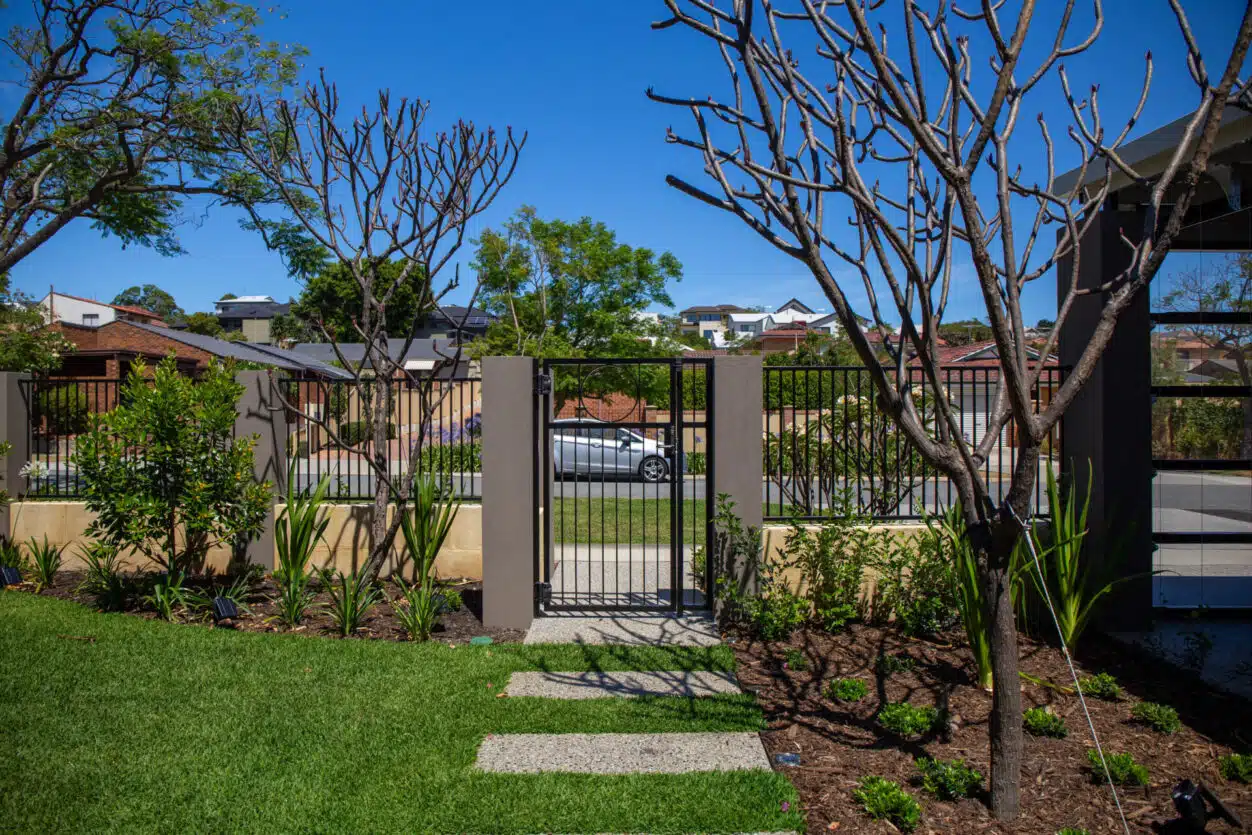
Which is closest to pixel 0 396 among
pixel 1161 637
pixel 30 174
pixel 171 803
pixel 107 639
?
pixel 107 639

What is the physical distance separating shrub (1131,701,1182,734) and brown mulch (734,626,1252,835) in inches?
2.0

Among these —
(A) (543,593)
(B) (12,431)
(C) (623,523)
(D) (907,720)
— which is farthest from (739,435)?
(B) (12,431)

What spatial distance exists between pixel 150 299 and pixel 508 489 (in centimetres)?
9541

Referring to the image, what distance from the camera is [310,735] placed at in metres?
4.50

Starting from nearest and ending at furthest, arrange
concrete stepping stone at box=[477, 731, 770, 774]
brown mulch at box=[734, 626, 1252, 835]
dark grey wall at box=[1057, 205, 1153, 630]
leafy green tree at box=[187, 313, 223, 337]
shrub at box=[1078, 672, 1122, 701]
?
brown mulch at box=[734, 626, 1252, 835] → concrete stepping stone at box=[477, 731, 770, 774] → shrub at box=[1078, 672, 1122, 701] → dark grey wall at box=[1057, 205, 1153, 630] → leafy green tree at box=[187, 313, 223, 337]

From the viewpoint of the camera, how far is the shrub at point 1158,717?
443cm

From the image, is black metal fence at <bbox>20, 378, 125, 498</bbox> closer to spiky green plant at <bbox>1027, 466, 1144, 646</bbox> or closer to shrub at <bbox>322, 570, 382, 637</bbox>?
shrub at <bbox>322, 570, 382, 637</bbox>

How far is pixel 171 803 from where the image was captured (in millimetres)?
3715

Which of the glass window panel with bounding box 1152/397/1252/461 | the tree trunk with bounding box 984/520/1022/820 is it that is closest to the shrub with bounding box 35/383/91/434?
the tree trunk with bounding box 984/520/1022/820

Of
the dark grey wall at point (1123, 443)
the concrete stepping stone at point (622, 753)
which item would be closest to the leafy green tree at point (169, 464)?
the concrete stepping stone at point (622, 753)

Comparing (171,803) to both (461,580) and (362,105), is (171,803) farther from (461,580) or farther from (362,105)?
(362,105)

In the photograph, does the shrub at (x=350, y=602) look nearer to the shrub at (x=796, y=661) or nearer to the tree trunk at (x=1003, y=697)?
the shrub at (x=796, y=661)

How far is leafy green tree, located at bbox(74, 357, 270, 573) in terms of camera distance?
6836 mm

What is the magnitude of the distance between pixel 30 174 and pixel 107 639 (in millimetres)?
12191
